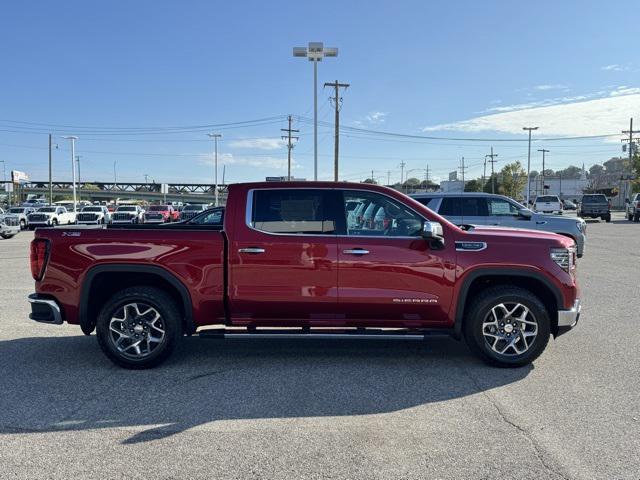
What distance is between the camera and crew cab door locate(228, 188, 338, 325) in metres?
5.13

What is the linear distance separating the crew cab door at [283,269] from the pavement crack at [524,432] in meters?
1.53

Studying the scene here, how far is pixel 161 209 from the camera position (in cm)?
4272

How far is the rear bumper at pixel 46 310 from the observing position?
17.3 feet

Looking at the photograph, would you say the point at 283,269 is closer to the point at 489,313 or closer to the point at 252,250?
the point at 252,250

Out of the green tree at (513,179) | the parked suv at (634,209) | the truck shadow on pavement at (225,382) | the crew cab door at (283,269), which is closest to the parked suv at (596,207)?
the parked suv at (634,209)

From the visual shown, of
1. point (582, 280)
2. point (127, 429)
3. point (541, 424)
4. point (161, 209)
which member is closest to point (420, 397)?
point (541, 424)

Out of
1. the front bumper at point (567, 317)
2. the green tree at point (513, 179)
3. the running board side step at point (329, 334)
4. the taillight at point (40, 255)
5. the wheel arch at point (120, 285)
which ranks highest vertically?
the green tree at point (513, 179)

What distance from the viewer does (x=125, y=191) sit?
474ft

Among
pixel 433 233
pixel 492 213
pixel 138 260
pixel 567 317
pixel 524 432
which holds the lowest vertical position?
pixel 524 432

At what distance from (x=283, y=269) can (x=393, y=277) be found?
3.57 ft

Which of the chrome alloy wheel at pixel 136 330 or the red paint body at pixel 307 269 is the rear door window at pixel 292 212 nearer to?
the red paint body at pixel 307 269

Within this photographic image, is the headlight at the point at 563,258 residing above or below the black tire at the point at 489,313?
above

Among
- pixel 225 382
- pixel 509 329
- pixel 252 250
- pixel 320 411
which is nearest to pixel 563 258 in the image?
pixel 509 329

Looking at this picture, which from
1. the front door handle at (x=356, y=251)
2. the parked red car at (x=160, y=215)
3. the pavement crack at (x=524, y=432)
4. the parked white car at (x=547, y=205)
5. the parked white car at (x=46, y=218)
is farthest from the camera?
the parked red car at (x=160, y=215)
